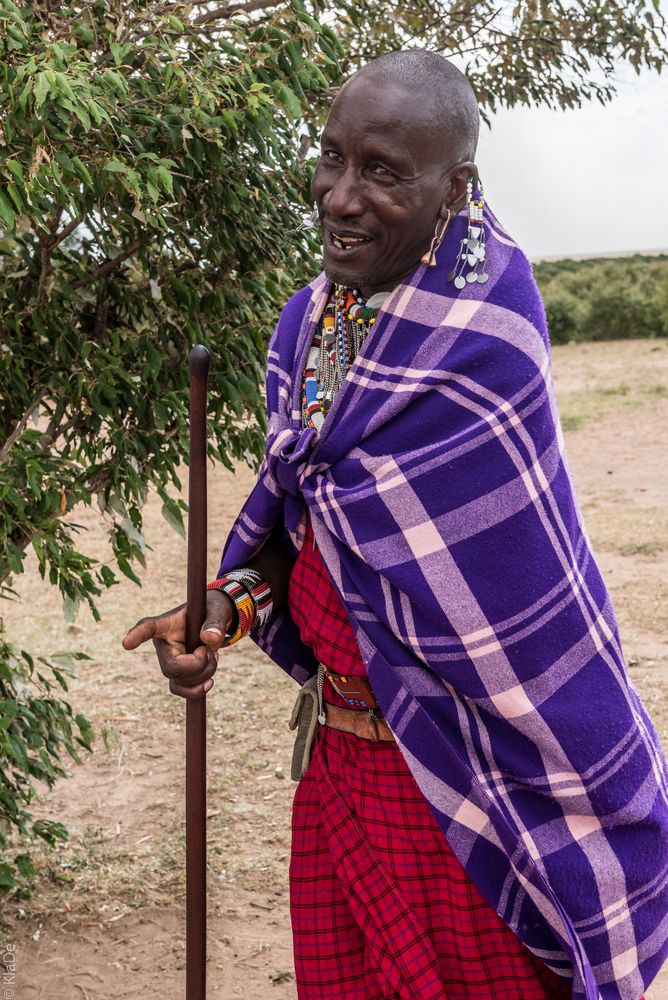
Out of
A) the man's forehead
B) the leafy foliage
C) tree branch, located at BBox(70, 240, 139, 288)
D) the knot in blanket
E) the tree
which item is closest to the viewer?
the man's forehead

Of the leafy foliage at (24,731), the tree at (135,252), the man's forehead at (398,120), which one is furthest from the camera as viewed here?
the leafy foliage at (24,731)

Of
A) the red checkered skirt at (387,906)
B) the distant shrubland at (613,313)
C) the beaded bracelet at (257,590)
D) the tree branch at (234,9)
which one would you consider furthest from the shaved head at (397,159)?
the distant shrubland at (613,313)

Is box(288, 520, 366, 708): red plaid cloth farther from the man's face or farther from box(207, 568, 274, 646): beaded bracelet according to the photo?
the man's face

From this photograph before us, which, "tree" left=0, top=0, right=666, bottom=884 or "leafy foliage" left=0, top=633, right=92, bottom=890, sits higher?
"tree" left=0, top=0, right=666, bottom=884

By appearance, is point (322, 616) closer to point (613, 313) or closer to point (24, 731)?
point (24, 731)

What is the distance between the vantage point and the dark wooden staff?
1706 millimetres

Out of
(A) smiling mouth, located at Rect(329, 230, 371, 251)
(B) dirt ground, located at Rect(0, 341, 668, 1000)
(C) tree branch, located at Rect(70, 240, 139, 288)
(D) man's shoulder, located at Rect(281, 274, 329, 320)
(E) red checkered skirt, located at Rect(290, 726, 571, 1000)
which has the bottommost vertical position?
(B) dirt ground, located at Rect(0, 341, 668, 1000)

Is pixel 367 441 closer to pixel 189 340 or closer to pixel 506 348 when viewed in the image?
pixel 506 348

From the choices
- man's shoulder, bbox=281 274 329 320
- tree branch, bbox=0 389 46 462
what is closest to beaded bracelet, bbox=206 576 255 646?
man's shoulder, bbox=281 274 329 320

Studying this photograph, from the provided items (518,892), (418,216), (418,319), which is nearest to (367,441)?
(418,319)

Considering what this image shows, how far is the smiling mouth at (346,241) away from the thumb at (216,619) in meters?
0.63

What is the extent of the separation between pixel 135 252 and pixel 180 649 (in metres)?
1.22

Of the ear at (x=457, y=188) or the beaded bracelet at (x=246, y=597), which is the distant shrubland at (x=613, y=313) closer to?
the beaded bracelet at (x=246, y=597)

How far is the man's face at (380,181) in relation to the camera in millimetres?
1691
